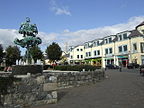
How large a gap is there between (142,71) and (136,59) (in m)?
27.9

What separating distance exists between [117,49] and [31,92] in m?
51.9

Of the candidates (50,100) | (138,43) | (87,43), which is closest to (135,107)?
(50,100)

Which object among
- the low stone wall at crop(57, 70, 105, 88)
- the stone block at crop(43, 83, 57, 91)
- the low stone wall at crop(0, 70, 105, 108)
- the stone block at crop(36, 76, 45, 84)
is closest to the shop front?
the low stone wall at crop(57, 70, 105, 88)

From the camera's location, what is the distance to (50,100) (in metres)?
8.42

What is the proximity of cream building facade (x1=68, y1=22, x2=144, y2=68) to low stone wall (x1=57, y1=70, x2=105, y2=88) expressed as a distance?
3539 centimetres

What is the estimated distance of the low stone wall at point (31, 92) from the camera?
719cm

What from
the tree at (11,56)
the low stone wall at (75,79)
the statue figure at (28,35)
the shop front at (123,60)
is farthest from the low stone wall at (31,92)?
the tree at (11,56)

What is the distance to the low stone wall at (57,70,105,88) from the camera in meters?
13.7

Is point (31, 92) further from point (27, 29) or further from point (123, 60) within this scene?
point (123, 60)

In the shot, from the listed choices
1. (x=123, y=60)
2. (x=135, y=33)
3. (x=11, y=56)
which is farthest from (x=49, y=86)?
(x=123, y=60)

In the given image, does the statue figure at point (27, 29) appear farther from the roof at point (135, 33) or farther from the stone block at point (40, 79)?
the roof at point (135, 33)

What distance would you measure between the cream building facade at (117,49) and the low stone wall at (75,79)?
3539cm

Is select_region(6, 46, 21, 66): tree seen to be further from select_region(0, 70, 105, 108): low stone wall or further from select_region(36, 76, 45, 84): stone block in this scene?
select_region(36, 76, 45, 84): stone block

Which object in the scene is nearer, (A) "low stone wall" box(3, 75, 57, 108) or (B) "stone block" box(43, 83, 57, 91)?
(A) "low stone wall" box(3, 75, 57, 108)
